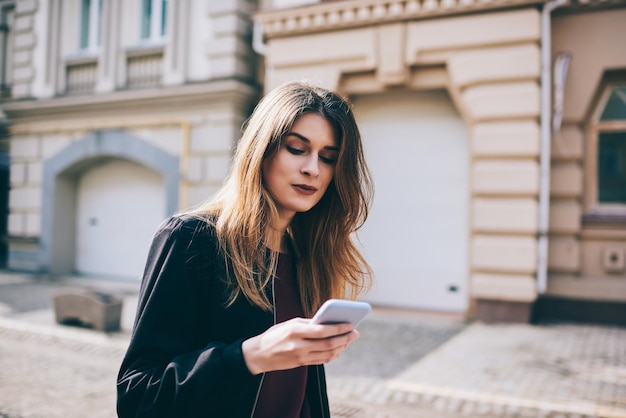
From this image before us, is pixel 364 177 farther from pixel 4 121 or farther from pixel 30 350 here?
pixel 4 121

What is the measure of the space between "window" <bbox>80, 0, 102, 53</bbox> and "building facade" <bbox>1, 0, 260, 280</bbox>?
22mm

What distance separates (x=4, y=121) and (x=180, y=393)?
1378 cm

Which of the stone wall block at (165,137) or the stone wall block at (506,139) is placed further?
the stone wall block at (165,137)

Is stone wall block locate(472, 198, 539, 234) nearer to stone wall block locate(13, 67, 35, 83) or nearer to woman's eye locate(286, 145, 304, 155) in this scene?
woman's eye locate(286, 145, 304, 155)

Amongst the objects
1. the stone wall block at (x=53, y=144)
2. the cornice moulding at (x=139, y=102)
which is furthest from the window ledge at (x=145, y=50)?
the stone wall block at (x=53, y=144)

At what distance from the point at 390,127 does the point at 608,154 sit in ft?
11.0

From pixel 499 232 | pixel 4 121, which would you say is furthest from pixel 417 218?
pixel 4 121

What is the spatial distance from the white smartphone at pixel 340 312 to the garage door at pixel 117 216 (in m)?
10.5

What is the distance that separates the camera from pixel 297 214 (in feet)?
6.73

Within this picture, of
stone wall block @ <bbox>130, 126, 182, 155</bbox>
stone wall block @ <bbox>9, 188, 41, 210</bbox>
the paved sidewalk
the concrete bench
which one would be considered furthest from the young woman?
stone wall block @ <bbox>9, 188, 41, 210</bbox>

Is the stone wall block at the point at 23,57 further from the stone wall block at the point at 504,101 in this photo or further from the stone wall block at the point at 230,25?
the stone wall block at the point at 504,101

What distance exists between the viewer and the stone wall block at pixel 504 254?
7809 millimetres

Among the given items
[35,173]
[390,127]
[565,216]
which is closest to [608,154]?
[565,216]

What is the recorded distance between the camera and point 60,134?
12039mm
